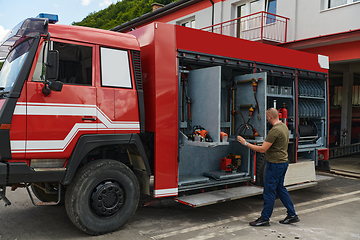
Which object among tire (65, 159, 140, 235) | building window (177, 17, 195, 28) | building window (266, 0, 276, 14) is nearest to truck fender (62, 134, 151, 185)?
tire (65, 159, 140, 235)

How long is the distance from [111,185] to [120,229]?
0.77 meters

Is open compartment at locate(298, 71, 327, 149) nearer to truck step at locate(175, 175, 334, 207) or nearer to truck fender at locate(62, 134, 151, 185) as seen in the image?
truck step at locate(175, 175, 334, 207)

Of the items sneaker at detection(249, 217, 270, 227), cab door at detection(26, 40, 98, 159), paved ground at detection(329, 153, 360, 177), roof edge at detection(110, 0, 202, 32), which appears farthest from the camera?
roof edge at detection(110, 0, 202, 32)

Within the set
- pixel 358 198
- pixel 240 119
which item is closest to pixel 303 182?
pixel 358 198

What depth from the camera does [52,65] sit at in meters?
4.02

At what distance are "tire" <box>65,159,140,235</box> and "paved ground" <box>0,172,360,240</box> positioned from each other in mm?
222

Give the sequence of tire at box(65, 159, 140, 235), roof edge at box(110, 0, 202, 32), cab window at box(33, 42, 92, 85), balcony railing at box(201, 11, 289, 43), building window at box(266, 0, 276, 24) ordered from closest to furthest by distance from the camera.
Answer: cab window at box(33, 42, 92, 85)
tire at box(65, 159, 140, 235)
balcony railing at box(201, 11, 289, 43)
building window at box(266, 0, 276, 24)
roof edge at box(110, 0, 202, 32)

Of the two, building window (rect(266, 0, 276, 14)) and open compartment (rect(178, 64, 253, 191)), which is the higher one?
building window (rect(266, 0, 276, 14))

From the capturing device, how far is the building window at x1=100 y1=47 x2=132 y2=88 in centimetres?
466

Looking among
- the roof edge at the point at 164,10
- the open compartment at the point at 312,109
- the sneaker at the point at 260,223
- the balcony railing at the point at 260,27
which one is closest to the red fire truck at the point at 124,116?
the sneaker at the point at 260,223

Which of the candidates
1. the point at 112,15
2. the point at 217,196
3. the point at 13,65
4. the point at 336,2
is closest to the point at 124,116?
the point at 13,65

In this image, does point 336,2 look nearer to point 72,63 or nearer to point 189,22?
point 189,22

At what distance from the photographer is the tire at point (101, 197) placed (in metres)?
4.34

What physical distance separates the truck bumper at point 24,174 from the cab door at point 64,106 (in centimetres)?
18
